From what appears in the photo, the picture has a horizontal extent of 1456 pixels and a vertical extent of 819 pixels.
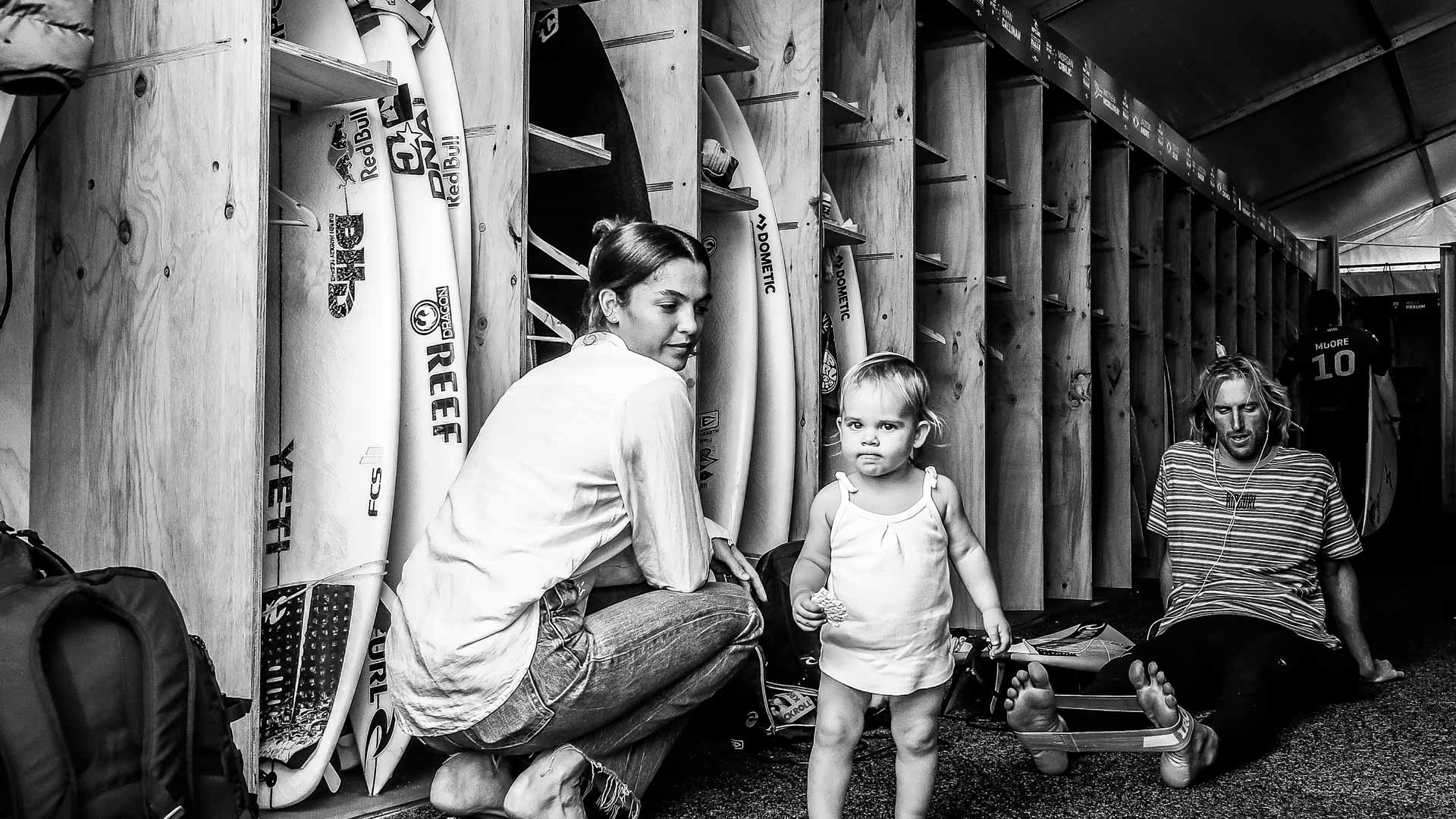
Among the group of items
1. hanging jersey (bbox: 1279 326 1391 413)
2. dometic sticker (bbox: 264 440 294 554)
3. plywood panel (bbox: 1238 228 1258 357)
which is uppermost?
plywood panel (bbox: 1238 228 1258 357)

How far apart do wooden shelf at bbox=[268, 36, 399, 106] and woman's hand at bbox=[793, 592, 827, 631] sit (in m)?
0.96

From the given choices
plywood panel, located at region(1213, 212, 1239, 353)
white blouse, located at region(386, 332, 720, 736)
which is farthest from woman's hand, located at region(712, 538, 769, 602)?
plywood panel, located at region(1213, 212, 1239, 353)

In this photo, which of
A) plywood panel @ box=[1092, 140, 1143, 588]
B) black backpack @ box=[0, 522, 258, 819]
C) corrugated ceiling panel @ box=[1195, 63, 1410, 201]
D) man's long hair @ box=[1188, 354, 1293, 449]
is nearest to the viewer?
black backpack @ box=[0, 522, 258, 819]

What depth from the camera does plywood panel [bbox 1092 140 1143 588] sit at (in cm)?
461

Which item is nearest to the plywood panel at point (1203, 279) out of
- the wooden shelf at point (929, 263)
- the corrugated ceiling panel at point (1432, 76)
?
the corrugated ceiling panel at point (1432, 76)

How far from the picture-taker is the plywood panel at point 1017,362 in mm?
3994

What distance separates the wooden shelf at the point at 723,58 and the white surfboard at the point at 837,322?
405mm

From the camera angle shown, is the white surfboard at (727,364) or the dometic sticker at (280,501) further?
the white surfboard at (727,364)

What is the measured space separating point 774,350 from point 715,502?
0.38m

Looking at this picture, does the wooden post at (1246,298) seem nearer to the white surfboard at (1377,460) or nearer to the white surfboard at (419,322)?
the white surfboard at (1377,460)

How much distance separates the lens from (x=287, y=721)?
70.2 inches

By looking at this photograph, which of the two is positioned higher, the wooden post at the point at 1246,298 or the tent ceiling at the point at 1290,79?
the tent ceiling at the point at 1290,79

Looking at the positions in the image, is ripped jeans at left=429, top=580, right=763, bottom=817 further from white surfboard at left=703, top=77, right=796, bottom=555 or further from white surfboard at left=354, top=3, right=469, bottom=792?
white surfboard at left=703, top=77, right=796, bottom=555

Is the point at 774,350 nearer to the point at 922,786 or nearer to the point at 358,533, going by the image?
the point at 358,533
